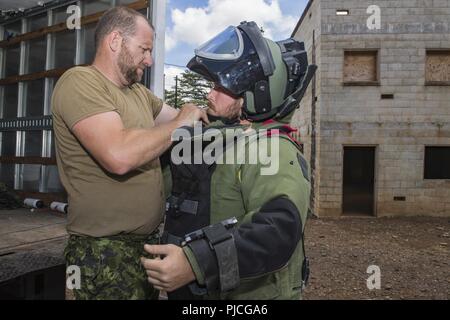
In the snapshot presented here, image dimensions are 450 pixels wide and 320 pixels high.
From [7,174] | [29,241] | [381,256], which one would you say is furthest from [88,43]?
[381,256]

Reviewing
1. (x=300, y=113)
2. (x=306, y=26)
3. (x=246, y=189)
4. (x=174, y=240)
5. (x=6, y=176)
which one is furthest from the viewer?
(x=300, y=113)

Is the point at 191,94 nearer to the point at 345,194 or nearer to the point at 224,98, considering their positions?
the point at 345,194

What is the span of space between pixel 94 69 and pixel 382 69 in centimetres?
1218

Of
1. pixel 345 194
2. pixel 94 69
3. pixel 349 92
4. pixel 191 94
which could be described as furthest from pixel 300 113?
pixel 191 94

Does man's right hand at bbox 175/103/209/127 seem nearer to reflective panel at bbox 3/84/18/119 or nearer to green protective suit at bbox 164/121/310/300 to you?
green protective suit at bbox 164/121/310/300

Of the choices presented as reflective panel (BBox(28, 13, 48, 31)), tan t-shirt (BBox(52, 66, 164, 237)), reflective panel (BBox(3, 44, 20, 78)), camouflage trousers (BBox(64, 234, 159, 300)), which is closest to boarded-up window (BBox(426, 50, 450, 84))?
reflective panel (BBox(28, 13, 48, 31))

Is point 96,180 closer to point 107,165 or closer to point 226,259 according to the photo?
point 107,165

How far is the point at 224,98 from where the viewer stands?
1.79m

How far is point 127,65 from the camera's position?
6.69ft

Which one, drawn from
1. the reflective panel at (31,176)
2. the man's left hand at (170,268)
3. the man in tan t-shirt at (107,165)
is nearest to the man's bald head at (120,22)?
the man in tan t-shirt at (107,165)

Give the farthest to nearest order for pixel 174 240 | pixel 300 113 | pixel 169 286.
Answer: pixel 300 113
pixel 174 240
pixel 169 286

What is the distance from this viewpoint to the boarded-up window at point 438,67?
488 inches

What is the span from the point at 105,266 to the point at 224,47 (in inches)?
50.5

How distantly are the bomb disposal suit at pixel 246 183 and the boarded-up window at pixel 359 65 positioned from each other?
11561 mm
